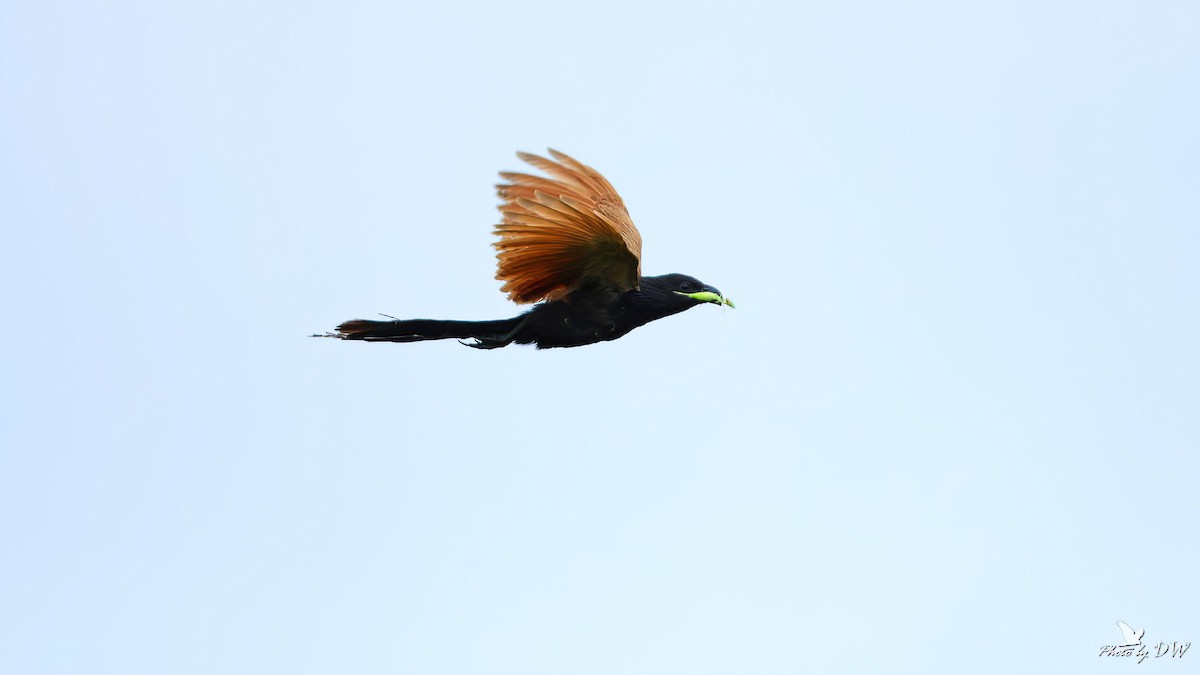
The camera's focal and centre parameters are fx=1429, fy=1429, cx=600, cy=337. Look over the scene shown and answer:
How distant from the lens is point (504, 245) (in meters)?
10.2

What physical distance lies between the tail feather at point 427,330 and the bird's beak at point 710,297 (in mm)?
1400

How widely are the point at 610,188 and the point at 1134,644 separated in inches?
238

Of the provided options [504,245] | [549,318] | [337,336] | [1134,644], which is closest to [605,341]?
[549,318]

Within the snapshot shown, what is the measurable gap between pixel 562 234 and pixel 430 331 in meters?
1.22

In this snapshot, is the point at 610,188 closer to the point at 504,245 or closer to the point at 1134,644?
the point at 504,245

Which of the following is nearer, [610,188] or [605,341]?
[610,188]

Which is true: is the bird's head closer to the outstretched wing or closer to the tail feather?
the outstretched wing

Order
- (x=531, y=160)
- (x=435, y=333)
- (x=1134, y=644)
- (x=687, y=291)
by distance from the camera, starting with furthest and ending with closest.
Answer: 1. (x=1134, y=644)
2. (x=687, y=291)
3. (x=435, y=333)
4. (x=531, y=160)

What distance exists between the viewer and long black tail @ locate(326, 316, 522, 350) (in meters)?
10.2

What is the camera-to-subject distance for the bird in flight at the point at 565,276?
987cm

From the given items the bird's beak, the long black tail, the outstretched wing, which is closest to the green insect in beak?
the bird's beak

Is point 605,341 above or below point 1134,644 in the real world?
above

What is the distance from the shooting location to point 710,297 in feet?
36.6

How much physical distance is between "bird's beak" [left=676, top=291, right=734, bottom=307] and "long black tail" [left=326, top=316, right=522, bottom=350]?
1.39 m
